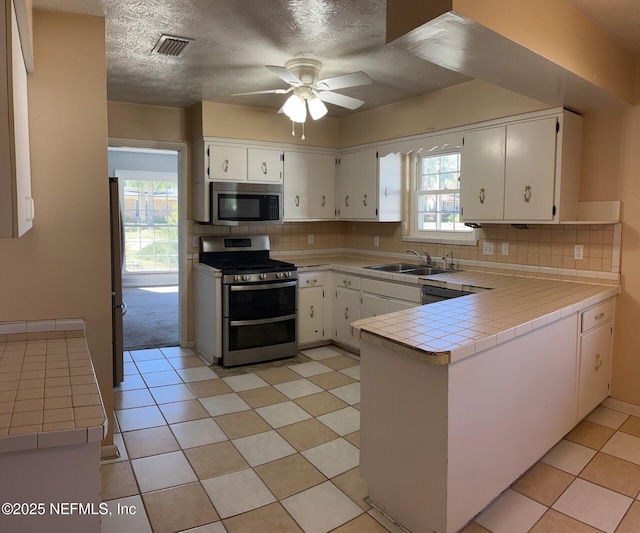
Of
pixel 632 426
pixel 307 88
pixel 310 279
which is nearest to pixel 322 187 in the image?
pixel 310 279

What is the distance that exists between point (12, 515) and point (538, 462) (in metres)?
2.53

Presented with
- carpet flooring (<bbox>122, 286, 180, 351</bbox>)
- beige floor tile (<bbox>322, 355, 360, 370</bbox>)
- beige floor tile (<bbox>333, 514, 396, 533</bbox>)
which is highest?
carpet flooring (<bbox>122, 286, 180, 351</bbox>)

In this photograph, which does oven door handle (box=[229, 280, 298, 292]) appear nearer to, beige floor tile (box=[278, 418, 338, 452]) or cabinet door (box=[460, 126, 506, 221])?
beige floor tile (box=[278, 418, 338, 452])

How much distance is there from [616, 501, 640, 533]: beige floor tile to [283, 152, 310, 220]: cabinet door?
11.9ft

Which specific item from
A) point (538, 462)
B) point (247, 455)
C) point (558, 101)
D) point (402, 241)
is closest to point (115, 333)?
point (247, 455)

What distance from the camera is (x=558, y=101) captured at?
3027 millimetres

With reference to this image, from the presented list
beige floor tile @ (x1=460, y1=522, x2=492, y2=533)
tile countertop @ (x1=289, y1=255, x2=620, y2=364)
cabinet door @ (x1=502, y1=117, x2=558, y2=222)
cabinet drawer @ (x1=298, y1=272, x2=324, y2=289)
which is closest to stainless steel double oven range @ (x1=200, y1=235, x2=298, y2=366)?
cabinet drawer @ (x1=298, y1=272, x2=324, y2=289)

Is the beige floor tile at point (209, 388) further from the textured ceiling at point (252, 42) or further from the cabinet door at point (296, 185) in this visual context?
the textured ceiling at point (252, 42)

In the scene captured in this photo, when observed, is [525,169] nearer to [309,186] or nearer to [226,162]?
[309,186]

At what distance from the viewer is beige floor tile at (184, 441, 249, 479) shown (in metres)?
2.55

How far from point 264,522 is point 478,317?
1.40m

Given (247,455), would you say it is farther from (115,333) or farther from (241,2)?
(241,2)

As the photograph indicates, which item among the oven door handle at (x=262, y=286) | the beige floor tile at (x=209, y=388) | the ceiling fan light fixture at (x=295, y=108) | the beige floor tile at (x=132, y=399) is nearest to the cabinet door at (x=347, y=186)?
the oven door handle at (x=262, y=286)

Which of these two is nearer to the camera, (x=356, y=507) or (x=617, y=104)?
(x=356, y=507)
